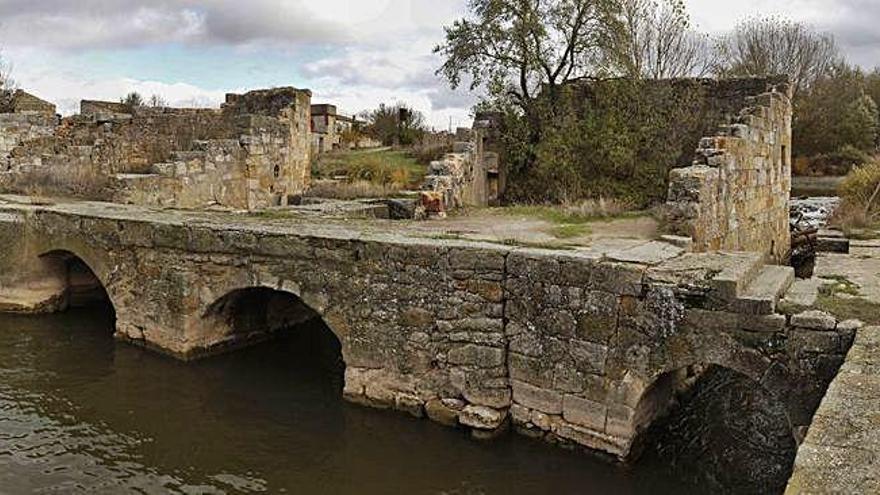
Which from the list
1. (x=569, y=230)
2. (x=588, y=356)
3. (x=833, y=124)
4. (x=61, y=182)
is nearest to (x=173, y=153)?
(x=61, y=182)

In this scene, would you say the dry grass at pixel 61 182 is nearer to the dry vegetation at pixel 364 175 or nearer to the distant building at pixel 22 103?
the dry vegetation at pixel 364 175

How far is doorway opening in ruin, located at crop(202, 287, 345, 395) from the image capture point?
9664 millimetres

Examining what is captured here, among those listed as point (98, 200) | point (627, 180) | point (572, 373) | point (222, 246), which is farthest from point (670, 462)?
point (98, 200)

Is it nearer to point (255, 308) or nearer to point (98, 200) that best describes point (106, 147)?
point (98, 200)

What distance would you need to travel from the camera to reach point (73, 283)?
1224 cm

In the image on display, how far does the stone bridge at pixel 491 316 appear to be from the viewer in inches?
241

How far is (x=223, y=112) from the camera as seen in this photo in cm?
1708

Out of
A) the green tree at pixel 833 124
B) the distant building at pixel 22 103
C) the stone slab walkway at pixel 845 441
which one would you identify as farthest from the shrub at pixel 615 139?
the green tree at pixel 833 124

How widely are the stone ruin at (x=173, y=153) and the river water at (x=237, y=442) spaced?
16.7 feet

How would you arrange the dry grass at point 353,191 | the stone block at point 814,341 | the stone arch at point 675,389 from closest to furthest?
the stone block at point 814,341, the stone arch at point 675,389, the dry grass at point 353,191

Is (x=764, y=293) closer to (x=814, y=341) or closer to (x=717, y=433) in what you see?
(x=814, y=341)

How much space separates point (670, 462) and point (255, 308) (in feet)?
19.8

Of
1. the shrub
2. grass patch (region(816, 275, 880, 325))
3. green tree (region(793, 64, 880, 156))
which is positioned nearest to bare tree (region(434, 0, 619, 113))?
the shrub

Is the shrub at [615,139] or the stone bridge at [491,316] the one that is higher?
the shrub at [615,139]
